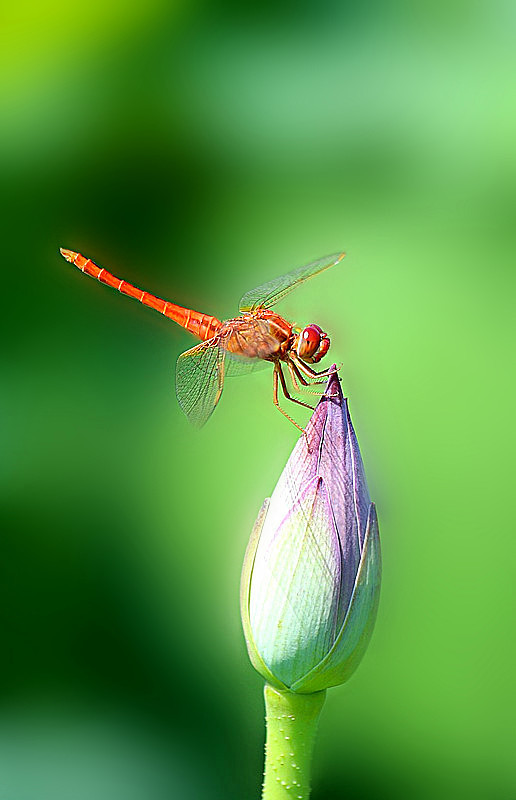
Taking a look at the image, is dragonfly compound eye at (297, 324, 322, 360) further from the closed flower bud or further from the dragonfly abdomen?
the closed flower bud

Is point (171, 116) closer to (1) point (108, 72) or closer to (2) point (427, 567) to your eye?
(1) point (108, 72)

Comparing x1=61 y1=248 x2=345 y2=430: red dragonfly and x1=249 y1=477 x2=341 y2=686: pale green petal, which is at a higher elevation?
x1=61 y1=248 x2=345 y2=430: red dragonfly

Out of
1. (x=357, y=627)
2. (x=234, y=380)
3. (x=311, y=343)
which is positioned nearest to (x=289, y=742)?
(x=357, y=627)

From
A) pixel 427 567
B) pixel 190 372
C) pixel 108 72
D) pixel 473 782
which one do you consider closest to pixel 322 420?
pixel 190 372

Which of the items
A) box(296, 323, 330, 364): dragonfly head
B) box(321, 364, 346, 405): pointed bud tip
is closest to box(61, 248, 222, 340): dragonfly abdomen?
box(296, 323, 330, 364): dragonfly head

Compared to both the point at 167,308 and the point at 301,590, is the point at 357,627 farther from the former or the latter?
the point at 167,308

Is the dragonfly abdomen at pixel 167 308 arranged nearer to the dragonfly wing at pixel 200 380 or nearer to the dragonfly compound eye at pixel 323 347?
the dragonfly wing at pixel 200 380

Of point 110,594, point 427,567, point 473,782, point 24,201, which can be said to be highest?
point 24,201
